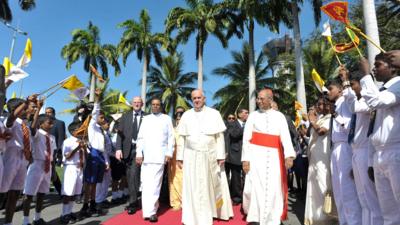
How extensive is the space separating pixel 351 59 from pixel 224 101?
1137cm

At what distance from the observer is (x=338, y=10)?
181 inches

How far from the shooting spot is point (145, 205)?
5441mm

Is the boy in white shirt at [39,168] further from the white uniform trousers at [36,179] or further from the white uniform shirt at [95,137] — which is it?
the white uniform shirt at [95,137]

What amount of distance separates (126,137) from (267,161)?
2929mm

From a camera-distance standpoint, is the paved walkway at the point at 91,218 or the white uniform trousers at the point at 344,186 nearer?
the white uniform trousers at the point at 344,186

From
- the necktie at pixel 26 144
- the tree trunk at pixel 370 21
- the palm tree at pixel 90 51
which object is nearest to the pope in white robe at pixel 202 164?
the necktie at pixel 26 144

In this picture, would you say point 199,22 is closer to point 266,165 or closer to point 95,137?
point 95,137

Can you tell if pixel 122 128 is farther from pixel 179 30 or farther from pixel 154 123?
pixel 179 30

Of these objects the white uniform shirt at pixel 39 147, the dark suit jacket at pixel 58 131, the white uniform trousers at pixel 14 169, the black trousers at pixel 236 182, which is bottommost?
the black trousers at pixel 236 182

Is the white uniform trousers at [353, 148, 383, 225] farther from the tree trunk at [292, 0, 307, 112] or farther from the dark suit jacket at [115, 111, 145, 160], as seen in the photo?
the tree trunk at [292, 0, 307, 112]

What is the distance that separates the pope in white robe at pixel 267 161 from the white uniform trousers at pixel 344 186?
0.63 m

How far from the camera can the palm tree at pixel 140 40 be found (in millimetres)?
28875

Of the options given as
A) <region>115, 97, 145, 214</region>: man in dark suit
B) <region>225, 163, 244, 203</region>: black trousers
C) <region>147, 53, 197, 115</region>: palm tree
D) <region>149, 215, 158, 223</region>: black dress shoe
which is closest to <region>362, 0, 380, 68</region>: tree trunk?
<region>225, 163, 244, 203</region>: black trousers

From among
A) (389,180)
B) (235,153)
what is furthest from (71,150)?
(389,180)
